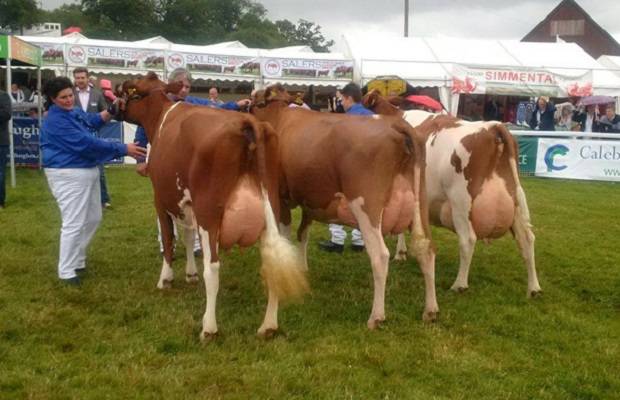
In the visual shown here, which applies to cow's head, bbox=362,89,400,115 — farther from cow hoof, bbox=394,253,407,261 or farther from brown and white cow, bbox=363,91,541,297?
cow hoof, bbox=394,253,407,261

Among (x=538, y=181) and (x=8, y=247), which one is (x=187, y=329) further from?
(x=538, y=181)

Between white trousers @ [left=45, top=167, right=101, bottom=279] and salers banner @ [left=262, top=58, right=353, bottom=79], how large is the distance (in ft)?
46.6

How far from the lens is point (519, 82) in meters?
20.6

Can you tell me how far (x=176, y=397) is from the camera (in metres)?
3.81

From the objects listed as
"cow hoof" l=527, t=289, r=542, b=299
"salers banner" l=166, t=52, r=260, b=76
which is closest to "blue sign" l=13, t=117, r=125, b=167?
"salers banner" l=166, t=52, r=260, b=76

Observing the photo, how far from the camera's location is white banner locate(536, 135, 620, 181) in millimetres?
14547

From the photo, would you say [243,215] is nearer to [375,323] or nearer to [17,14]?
[375,323]

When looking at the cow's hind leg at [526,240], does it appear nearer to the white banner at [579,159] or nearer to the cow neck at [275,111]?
the cow neck at [275,111]

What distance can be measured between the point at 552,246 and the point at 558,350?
12.3ft

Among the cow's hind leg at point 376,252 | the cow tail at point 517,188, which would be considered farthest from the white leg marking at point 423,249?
the cow tail at point 517,188

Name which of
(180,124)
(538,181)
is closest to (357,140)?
(180,124)

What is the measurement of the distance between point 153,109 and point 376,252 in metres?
2.51

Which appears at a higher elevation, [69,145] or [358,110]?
[358,110]

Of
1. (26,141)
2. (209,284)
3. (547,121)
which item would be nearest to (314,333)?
(209,284)
